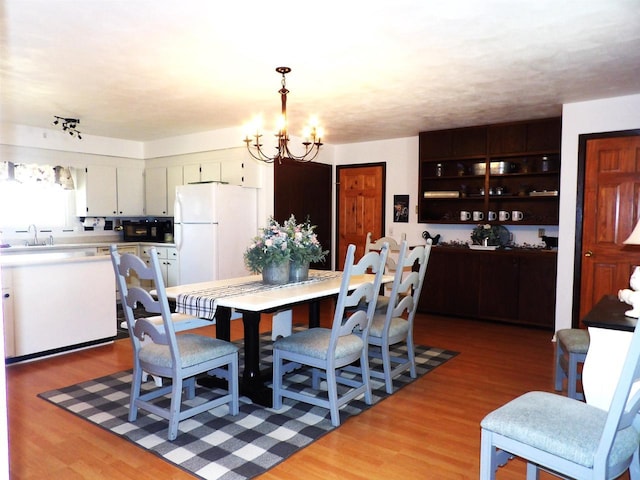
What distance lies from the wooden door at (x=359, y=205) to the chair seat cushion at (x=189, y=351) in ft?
13.9

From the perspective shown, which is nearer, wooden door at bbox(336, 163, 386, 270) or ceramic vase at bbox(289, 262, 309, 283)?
ceramic vase at bbox(289, 262, 309, 283)

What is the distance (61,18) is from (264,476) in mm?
2735

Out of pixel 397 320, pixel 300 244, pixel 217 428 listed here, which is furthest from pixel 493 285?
pixel 217 428

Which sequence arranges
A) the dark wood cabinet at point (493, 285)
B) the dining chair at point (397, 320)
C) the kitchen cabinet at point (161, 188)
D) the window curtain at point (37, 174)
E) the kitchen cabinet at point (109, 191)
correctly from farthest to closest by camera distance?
the kitchen cabinet at point (161, 188), the kitchen cabinet at point (109, 191), the window curtain at point (37, 174), the dark wood cabinet at point (493, 285), the dining chair at point (397, 320)

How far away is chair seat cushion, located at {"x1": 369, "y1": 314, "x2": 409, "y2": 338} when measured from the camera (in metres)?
3.22

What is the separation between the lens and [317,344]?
110 inches

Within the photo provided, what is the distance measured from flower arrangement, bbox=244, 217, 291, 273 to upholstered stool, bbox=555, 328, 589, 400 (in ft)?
6.26

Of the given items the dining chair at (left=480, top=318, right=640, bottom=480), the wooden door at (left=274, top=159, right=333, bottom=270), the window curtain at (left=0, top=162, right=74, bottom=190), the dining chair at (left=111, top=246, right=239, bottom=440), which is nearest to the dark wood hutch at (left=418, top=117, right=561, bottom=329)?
the wooden door at (left=274, top=159, right=333, bottom=270)

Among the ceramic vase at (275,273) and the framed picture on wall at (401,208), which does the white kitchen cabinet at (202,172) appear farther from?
the ceramic vase at (275,273)

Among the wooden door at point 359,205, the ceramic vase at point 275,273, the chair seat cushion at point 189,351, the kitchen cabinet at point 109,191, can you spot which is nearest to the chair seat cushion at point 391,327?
the ceramic vase at point 275,273

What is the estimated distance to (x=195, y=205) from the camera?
18.5ft

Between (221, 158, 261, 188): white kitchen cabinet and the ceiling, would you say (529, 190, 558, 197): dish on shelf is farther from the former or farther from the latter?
(221, 158, 261, 188): white kitchen cabinet

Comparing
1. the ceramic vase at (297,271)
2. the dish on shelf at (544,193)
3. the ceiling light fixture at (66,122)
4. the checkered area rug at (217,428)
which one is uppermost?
the ceiling light fixture at (66,122)

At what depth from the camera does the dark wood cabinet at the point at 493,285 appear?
4.98 m
